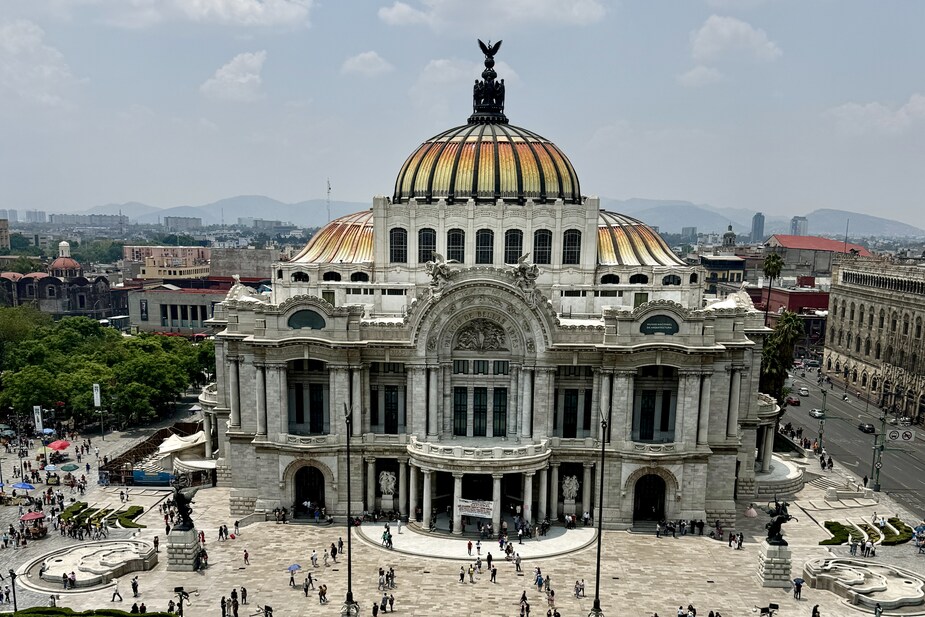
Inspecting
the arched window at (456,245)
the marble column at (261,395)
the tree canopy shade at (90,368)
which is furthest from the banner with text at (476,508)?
the tree canopy shade at (90,368)

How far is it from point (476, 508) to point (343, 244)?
31.5 m

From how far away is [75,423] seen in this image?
8612 centimetres

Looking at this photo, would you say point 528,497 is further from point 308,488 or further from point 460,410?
point 308,488

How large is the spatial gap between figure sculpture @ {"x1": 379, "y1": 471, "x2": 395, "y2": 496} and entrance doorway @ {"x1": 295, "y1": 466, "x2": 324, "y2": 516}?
17.5ft

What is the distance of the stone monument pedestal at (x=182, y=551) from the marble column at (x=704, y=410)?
3972 centimetres

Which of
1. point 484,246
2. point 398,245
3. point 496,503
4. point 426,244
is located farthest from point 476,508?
point 398,245

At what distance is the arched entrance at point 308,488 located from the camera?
6209cm

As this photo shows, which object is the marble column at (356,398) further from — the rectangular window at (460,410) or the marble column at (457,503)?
the marble column at (457,503)

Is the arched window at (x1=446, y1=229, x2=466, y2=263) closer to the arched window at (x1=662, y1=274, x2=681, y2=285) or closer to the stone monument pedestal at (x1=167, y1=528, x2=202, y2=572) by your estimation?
the arched window at (x1=662, y1=274, x2=681, y2=285)

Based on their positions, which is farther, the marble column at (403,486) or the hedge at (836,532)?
the marble column at (403,486)

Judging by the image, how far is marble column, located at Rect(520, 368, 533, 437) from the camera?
2327 inches

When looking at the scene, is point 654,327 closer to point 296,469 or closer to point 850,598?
point 850,598

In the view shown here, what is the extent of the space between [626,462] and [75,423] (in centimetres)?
6504

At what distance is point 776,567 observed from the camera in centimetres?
5125
